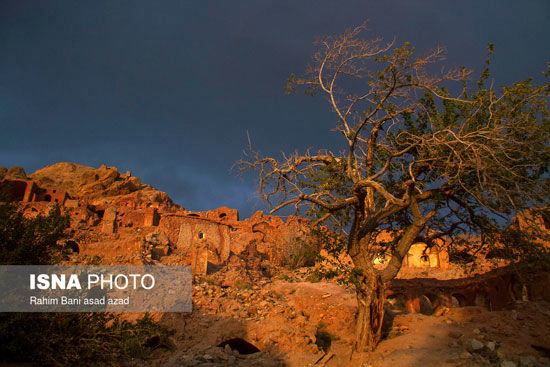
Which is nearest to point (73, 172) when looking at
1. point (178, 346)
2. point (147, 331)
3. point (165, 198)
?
point (165, 198)

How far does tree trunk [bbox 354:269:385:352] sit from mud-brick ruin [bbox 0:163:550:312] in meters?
2.57

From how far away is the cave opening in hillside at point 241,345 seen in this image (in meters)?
14.6

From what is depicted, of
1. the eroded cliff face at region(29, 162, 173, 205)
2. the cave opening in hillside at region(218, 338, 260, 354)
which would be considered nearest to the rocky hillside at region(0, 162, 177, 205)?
the eroded cliff face at region(29, 162, 173, 205)

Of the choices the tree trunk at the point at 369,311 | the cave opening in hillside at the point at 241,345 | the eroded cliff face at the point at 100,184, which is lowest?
the cave opening in hillside at the point at 241,345

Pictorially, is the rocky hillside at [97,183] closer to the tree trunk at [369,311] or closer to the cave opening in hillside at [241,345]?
the cave opening in hillside at [241,345]

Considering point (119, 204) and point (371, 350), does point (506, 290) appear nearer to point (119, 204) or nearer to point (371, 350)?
point (371, 350)

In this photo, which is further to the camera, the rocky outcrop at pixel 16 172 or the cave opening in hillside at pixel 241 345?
the rocky outcrop at pixel 16 172

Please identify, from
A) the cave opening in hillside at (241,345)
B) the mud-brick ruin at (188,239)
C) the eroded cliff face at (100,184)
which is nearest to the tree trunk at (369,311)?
the mud-brick ruin at (188,239)

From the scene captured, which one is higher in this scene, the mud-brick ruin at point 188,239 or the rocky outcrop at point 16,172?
the rocky outcrop at point 16,172

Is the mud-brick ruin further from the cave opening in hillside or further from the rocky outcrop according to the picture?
the cave opening in hillside

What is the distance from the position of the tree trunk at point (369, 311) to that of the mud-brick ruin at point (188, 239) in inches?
101

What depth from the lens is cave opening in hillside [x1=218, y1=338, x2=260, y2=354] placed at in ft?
47.9

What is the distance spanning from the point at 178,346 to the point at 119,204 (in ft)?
122

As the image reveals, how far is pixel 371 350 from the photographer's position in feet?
32.9
